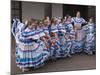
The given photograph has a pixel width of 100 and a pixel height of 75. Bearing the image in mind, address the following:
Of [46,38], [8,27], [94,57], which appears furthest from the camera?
[94,57]

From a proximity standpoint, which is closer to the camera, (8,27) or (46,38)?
(8,27)

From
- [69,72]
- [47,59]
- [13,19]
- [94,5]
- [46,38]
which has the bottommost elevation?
[69,72]

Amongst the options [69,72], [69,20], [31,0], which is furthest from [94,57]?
[31,0]

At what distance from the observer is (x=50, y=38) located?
21.2 ft

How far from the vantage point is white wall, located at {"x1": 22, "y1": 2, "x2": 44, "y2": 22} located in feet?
20.2

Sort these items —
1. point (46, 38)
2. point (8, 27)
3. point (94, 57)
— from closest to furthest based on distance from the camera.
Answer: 1. point (8, 27)
2. point (46, 38)
3. point (94, 57)

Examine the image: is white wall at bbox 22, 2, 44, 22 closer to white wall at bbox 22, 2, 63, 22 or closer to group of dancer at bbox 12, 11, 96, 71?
white wall at bbox 22, 2, 63, 22

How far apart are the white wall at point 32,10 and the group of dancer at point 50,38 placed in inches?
5.7

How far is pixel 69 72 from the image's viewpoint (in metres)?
6.57

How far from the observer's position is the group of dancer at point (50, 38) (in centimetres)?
620

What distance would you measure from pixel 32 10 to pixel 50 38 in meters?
0.99

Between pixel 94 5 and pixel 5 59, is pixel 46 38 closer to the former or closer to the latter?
pixel 5 59

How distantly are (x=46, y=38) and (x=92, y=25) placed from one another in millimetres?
1623

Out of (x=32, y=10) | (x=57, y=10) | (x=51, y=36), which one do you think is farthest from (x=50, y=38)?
(x=32, y=10)
